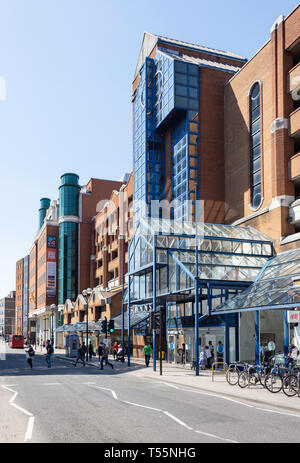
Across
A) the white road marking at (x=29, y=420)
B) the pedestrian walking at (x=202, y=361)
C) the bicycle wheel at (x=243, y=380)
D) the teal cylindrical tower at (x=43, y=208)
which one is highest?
the teal cylindrical tower at (x=43, y=208)

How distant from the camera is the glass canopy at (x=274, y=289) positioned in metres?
23.5

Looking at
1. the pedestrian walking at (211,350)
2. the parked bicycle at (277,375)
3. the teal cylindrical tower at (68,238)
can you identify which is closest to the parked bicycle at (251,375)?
the parked bicycle at (277,375)

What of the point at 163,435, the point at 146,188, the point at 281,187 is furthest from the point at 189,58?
the point at 163,435

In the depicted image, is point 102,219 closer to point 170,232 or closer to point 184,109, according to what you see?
point 184,109

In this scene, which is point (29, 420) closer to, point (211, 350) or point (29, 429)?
point (29, 429)

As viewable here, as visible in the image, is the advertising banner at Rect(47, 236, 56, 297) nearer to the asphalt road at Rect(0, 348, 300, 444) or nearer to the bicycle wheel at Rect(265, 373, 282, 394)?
the asphalt road at Rect(0, 348, 300, 444)

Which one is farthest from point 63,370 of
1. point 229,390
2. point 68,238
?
point 68,238

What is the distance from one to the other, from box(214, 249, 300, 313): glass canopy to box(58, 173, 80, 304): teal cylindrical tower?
67.5 m

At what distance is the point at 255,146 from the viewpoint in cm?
4291

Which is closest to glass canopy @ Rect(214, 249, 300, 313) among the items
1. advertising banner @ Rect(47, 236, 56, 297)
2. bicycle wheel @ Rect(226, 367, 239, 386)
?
bicycle wheel @ Rect(226, 367, 239, 386)

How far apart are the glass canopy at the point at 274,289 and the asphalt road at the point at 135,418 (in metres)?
6.03

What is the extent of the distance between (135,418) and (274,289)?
49.2ft

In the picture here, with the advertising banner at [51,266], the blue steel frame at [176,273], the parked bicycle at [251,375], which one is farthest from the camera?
the advertising banner at [51,266]

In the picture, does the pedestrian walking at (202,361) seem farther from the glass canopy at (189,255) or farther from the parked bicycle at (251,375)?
the parked bicycle at (251,375)
